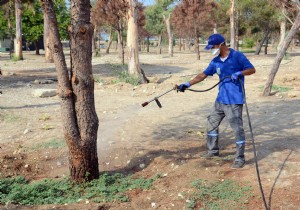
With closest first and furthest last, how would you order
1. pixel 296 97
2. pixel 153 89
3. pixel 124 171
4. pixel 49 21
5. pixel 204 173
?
pixel 49 21 < pixel 204 173 < pixel 124 171 < pixel 296 97 < pixel 153 89

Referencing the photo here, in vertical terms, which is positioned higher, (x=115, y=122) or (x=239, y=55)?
(x=239, y=55)

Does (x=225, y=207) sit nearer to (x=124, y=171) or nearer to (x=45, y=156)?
(x=124, y=171)

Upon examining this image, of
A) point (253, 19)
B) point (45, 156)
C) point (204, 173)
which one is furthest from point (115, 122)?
point (253, 19)

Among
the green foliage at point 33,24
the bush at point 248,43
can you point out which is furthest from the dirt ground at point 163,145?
the bush at point 248,43

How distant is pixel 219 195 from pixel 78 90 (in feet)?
6.78

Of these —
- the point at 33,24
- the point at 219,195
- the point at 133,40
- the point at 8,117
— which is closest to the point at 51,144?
the point at 8,117

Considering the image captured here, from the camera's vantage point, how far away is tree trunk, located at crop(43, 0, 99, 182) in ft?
14.1

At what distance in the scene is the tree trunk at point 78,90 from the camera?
4.30 meters

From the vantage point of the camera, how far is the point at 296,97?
10.6 m

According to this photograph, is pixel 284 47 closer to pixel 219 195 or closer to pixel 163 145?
pixel 163 145

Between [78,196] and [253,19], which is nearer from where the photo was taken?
[78,196]

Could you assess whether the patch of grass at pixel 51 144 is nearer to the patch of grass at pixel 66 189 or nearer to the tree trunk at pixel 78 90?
the patch of grass at pixel 66 189

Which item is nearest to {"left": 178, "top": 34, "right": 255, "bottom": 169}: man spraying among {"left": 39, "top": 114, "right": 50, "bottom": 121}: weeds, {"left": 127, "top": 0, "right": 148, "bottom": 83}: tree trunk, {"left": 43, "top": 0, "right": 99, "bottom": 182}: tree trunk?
{"left": 43, "top": 0, "right": 99, "bottom": 182}: tree trunk

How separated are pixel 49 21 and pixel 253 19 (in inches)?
1396
